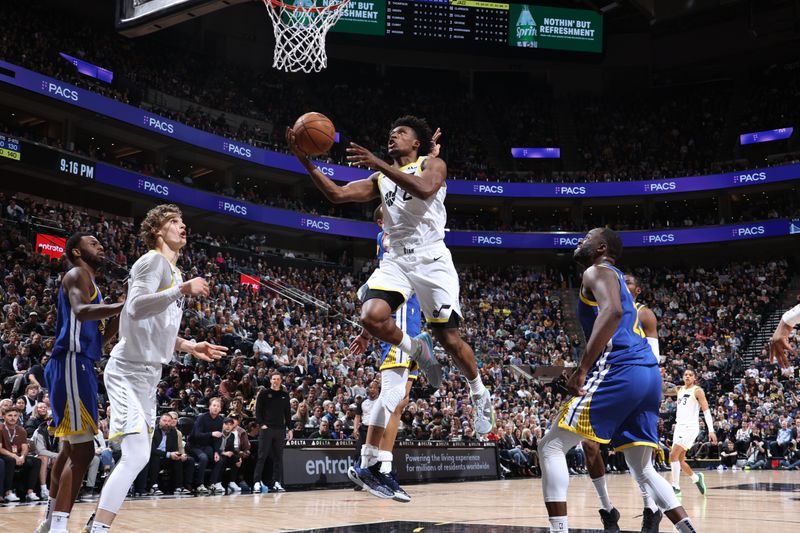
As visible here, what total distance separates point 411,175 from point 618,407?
2.00 metres

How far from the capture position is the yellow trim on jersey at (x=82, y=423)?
5.45 metres

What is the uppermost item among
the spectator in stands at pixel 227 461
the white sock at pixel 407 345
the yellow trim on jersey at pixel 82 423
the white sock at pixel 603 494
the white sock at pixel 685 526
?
the white sock at pixel 407 345

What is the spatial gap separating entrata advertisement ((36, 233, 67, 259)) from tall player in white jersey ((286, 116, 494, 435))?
57.7 ft

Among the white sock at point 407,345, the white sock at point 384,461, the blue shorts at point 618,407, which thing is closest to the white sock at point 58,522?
the white sock at point 384,461

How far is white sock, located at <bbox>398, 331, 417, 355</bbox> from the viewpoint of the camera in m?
5.58

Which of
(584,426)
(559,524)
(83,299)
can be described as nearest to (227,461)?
(83,299)

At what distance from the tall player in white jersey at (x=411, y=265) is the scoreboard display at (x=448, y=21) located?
27.9 metres

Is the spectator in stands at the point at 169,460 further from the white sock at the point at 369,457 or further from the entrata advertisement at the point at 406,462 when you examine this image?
the white sock at the point at 369,457

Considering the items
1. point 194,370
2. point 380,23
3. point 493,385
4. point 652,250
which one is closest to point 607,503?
point 194,370

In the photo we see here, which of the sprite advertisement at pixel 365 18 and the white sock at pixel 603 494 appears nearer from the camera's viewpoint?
the white sock at pixel 603 494

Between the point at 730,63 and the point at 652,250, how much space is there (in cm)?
1051

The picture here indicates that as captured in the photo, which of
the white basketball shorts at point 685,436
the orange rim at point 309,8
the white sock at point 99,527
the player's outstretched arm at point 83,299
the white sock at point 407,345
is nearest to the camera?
the white sock at point 99,527

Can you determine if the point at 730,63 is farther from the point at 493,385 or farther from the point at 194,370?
the point at 194,370

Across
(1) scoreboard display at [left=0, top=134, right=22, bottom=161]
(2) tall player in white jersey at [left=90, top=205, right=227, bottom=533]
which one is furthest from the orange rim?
(1) scoreboard display at [left=0, top=134, right=22, bottom=161]
